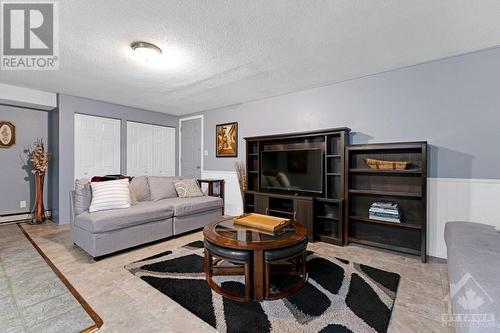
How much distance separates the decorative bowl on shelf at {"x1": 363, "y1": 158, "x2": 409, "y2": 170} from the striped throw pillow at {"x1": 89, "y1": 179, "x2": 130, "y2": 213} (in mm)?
3200

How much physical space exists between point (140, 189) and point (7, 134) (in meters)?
2.80

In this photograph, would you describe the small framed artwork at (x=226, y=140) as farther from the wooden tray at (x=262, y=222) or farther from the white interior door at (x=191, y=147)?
the wooden tray at (x=262, y=222)

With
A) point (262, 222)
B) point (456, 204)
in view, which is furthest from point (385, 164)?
point (262, 222)

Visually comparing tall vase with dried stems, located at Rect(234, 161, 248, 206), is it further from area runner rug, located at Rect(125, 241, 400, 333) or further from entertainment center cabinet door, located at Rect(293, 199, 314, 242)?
area runner rug, located at Rect(125, 241, 400, 333)

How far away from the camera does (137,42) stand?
2.36 metres

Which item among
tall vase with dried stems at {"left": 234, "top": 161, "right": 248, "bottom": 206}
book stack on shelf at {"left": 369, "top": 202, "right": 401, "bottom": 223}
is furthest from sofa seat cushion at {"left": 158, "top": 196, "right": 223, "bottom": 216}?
book stack on shelf at {"left": 369, "top": 202, "right": 401, "bottom": 223}

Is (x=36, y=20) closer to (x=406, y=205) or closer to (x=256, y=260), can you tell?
(x=256, y=260)

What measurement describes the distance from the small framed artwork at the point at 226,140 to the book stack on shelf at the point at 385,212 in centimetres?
270

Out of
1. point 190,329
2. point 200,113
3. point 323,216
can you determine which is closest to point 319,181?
point 323,216

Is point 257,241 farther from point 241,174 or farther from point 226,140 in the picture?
point 226,140

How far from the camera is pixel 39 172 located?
4.12 metres

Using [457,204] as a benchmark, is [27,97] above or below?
above

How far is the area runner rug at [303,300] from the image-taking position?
158 centimetres

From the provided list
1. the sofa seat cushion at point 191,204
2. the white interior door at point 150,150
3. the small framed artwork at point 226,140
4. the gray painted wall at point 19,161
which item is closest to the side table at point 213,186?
the small framed artwork at point 226,140
